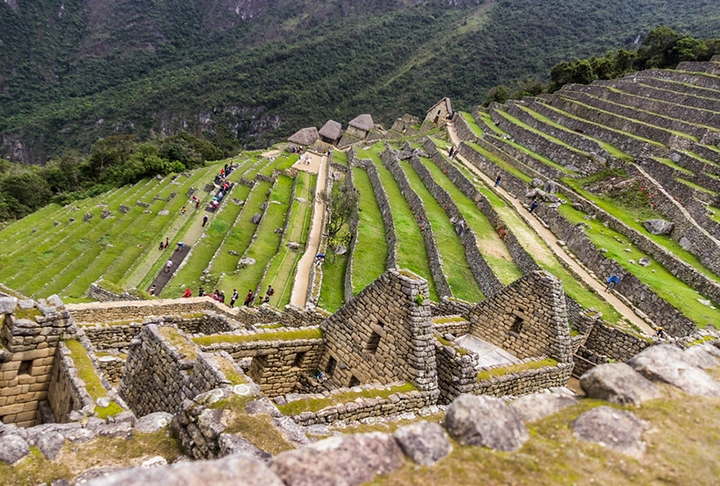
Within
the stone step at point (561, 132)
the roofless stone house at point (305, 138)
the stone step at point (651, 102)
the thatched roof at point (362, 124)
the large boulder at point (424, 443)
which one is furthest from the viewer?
the thatched roof at point (362, 124)

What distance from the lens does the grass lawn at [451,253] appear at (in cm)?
2253

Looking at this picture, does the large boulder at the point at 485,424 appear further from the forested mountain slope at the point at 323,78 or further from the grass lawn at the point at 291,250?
the forested mountain slope at the point at 323,78

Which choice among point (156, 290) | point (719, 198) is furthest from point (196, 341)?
point (719, 198)

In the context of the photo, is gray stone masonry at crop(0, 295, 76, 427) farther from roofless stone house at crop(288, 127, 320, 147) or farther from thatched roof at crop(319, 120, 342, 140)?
thatched roof at crop(319, 120, 342, 140)

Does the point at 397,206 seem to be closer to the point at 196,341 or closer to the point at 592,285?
the point at 592,285

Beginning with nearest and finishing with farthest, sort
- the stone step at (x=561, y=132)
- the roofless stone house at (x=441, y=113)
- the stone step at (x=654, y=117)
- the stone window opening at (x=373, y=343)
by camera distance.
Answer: the stone window opening at (x=373, y=343), the stone step at (x=654, y=117), the stone step at (x=561, y=132), the roofless stone house at (x=441, y=113)

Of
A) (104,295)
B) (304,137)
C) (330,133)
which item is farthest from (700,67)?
(104,295)

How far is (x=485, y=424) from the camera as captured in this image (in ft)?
11.5

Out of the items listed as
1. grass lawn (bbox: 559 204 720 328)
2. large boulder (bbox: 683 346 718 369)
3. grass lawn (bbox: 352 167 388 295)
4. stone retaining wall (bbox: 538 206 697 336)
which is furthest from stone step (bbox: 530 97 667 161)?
large boulder (bbox: 683 346 718 369)

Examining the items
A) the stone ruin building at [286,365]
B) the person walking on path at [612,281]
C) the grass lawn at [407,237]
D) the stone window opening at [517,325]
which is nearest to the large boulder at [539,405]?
the stone ruin building at [286,365]

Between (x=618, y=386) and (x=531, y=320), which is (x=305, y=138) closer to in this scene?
(x=531, y=320)

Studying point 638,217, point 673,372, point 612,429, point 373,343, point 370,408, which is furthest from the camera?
point 638,217

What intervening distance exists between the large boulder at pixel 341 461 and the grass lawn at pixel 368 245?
17.9 m

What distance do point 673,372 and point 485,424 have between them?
269 centimetres
